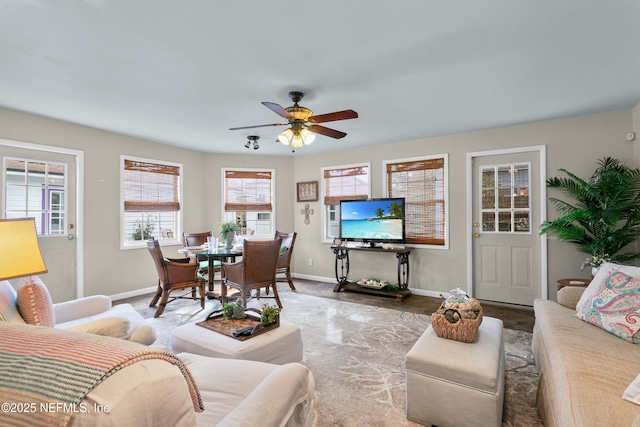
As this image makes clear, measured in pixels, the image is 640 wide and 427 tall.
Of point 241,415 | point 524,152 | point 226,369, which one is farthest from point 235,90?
point 524,152

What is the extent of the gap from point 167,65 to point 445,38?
215 cm

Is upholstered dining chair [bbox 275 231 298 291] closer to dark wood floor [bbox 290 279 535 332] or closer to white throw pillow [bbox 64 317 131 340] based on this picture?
dark wood floor [bbox 290 279 535 332]

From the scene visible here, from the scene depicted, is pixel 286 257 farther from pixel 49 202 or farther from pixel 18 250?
pixel 18 250

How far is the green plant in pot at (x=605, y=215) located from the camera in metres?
3.31

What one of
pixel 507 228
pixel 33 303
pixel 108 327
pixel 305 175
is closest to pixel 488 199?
pixel 507 228

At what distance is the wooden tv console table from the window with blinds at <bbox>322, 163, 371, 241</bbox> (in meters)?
0.54

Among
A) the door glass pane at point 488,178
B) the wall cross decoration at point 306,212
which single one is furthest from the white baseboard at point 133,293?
the door glass pane at point 488,178

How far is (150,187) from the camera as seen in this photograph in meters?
5.12

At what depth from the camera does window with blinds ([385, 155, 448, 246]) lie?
15.7 feet

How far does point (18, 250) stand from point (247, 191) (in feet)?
15.4

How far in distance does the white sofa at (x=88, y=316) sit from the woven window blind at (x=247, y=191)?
3.57m

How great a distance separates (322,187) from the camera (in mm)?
5992

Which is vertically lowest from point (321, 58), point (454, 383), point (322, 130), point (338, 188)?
point (454, 383)

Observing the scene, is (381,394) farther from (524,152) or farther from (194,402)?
(524,152)
